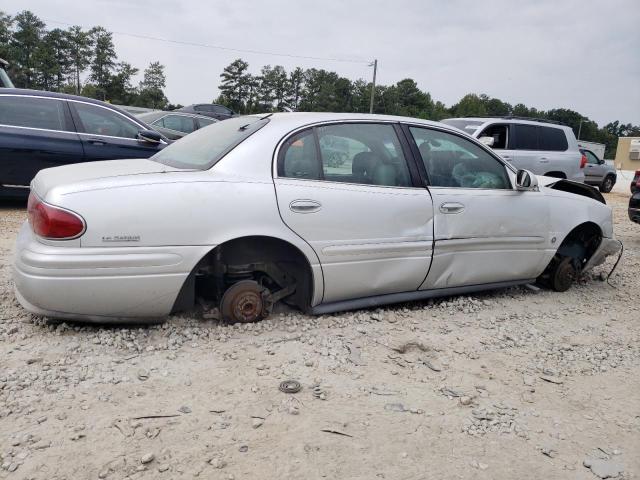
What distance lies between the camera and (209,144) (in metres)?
3.58

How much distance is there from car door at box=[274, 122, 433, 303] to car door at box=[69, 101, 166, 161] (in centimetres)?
434

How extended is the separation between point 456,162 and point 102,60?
56.8 meters

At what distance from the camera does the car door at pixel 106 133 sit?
6855 millimetres

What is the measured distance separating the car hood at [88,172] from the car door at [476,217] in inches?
74.1

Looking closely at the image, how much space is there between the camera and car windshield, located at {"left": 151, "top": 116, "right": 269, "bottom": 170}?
3342 mm

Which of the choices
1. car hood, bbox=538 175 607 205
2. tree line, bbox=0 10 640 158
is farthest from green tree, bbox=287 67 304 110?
car hood, bbox=538 175 607 205

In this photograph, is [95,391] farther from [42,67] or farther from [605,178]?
[42,67]

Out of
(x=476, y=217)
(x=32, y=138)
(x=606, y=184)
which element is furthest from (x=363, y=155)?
(x=606, y=184)

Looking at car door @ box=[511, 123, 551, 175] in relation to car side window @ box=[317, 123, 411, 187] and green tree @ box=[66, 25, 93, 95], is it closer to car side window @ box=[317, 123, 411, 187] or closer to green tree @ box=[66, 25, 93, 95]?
car side window @ box=[317, 123, 411, 187]

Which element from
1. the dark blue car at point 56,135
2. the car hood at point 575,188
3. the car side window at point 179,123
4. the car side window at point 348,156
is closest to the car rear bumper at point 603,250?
the car hood at point 575,188

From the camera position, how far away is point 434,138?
4031 mm

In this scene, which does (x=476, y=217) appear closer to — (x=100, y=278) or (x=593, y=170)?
(x=100, y=278)

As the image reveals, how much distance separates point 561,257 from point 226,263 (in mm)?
3190

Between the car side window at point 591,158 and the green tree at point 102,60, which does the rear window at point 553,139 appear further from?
the green tree at point 102,60
